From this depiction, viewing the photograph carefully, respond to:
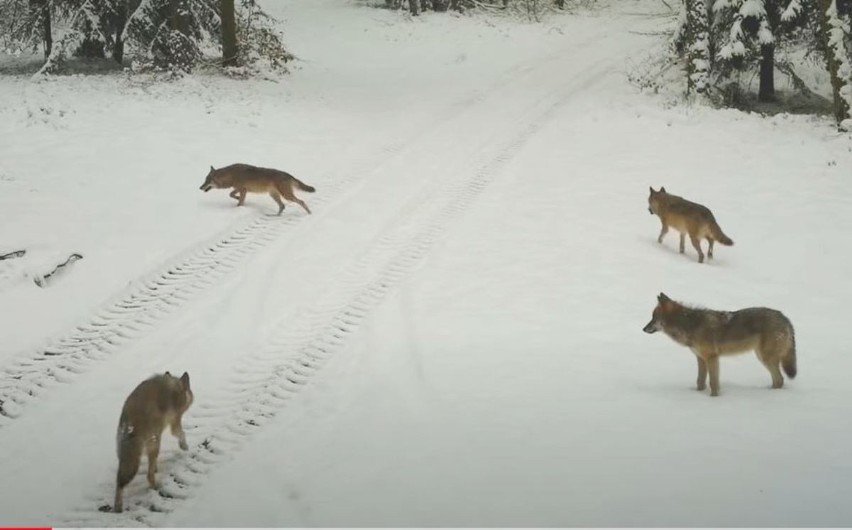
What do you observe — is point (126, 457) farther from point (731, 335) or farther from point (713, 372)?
point (731, 335)

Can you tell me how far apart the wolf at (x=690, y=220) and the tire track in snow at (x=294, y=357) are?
10.9 feet

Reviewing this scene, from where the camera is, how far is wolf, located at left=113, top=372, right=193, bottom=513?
541 centimetres

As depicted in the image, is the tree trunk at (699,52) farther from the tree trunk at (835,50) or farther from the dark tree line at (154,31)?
the dark tree line at (154,31)

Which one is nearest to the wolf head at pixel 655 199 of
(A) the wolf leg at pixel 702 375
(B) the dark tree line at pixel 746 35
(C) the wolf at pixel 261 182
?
(A) the wolf leg at pixel 702 375

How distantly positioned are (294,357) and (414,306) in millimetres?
2023

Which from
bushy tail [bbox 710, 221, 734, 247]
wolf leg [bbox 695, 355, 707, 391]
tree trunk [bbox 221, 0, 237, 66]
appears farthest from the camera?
tree trunk [bbox 221, 0, 237, 66]

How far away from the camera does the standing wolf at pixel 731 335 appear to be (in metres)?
7.23

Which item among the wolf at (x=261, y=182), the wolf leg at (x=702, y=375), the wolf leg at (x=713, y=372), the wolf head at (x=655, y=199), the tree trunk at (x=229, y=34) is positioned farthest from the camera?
the tree trunk at (x=229, y=34)

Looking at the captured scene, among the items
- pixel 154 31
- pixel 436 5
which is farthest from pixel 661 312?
pixel 436 5

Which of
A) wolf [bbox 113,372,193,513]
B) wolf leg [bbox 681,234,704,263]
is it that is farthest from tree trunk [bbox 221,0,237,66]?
wolf [bbox 113,372,193,513]

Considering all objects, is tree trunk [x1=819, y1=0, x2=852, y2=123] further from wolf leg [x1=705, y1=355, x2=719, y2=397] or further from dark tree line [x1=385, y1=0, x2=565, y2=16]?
dark tree line [x1=385, y1=0, x2=565, y2=16]

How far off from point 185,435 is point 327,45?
23.6 m

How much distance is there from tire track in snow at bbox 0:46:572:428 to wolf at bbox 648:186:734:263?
5539 millimetres

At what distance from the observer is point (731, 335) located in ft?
24.0
